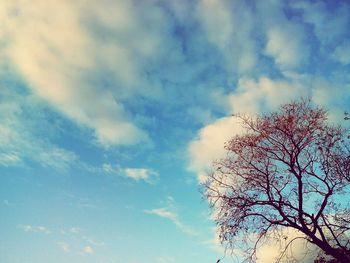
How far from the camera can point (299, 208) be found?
18.4 meters

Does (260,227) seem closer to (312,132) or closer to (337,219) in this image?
(337,219)

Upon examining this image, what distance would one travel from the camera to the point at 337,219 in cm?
1958

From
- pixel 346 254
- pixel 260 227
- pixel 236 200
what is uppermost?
pixel 236 200

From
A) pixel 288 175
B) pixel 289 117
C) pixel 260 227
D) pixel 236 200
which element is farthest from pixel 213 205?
pixel 289 117

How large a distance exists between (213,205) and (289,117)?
638 centimetres

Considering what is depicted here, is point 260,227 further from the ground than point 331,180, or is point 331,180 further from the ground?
point 331,180

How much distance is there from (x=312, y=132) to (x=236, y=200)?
18.2ft

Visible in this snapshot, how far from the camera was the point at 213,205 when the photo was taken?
2000 cm

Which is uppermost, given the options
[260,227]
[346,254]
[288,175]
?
[288,175]

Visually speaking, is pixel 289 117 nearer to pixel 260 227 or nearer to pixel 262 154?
pixel 262 154

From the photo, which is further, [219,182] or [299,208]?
[219,182]

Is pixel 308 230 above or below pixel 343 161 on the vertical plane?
below

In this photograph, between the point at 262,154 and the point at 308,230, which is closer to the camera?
the point at 308,230

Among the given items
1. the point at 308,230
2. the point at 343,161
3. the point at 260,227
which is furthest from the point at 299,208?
the point at 343,161
